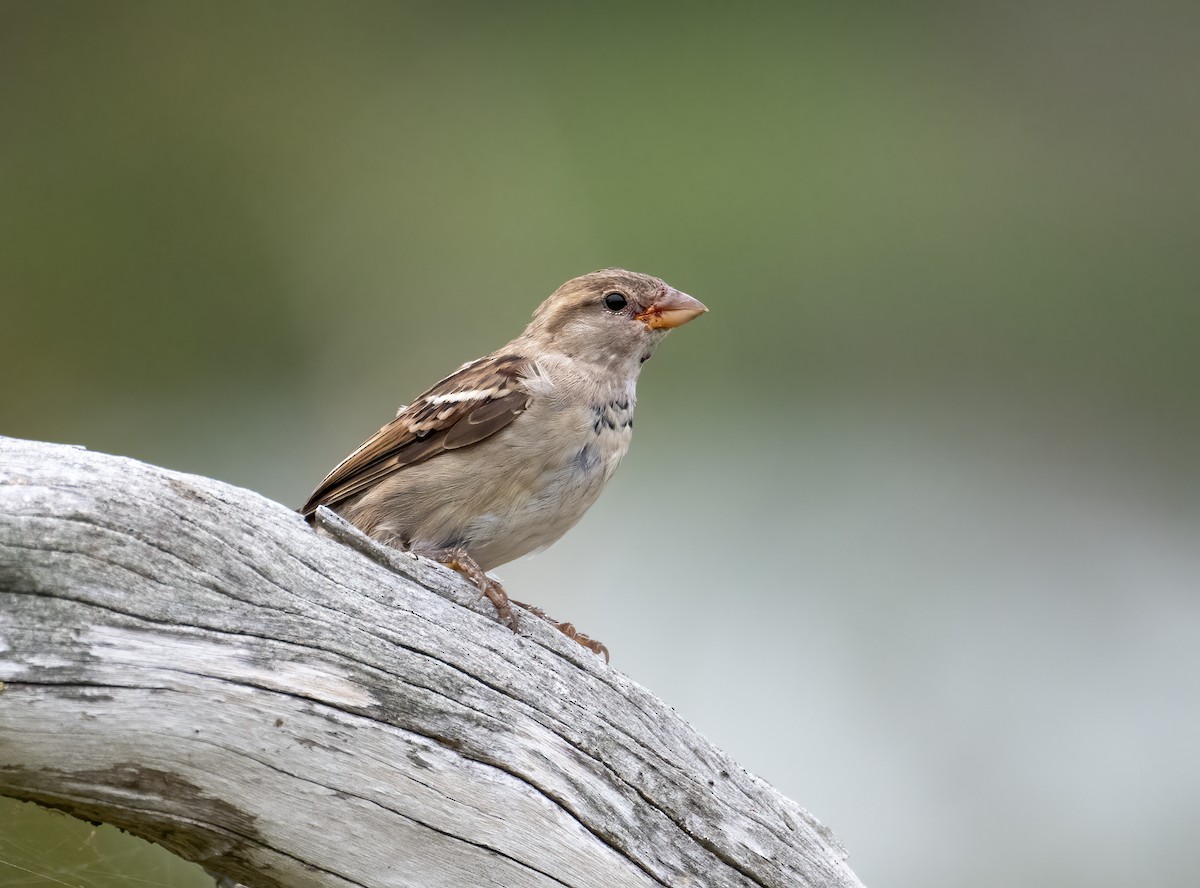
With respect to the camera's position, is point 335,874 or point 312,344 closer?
point 335,874

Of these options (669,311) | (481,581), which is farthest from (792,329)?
(481,581)

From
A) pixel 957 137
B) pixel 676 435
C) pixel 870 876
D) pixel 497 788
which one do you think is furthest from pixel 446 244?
pixel 497 788

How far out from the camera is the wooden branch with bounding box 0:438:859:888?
6.77 feet

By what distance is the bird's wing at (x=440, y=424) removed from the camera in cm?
345

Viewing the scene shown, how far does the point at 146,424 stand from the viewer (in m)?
6.46

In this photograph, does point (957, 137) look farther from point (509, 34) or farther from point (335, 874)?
point (335, 874)

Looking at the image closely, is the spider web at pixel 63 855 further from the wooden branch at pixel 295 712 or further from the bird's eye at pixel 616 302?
the bird's eye at pixel 616 302

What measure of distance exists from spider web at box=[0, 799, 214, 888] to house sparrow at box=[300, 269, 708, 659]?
0.94 metres

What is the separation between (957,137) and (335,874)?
22.0ft

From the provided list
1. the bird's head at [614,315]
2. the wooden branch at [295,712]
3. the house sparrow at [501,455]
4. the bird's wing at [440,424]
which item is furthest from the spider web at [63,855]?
the bird's head at [614,315]

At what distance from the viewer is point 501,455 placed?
3.36 m

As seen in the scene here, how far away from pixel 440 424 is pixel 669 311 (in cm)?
88

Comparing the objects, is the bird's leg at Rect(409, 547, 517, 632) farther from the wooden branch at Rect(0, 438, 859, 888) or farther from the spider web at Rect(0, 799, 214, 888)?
the spider web at Rect(0, 799, 214, 888)

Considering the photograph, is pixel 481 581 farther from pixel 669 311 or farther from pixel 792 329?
pixel 792 329
